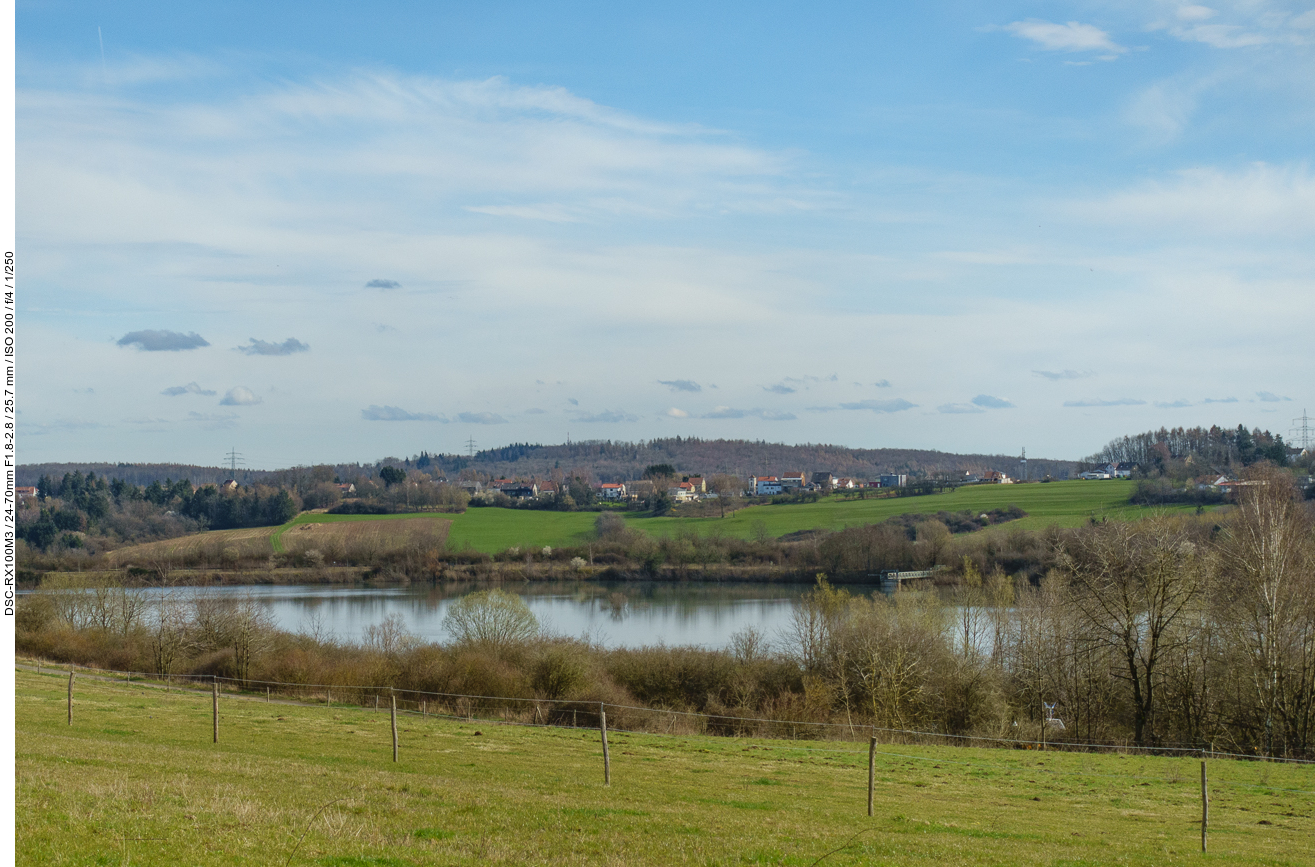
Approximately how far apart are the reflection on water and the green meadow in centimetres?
1818

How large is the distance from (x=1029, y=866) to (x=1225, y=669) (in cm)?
2798

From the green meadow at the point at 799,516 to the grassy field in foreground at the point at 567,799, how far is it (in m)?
75.0

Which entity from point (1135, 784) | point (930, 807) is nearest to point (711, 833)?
point (930, 807)

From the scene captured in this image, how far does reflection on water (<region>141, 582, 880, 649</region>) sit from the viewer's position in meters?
58.0

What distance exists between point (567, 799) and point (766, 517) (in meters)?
101

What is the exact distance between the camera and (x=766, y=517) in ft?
372

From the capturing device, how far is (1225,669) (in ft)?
109

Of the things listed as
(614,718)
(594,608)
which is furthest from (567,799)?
(594,608)

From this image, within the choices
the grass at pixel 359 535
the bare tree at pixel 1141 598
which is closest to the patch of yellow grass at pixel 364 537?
the grass at pixel 359 535

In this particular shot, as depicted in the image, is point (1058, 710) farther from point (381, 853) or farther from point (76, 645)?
point (76, 645)

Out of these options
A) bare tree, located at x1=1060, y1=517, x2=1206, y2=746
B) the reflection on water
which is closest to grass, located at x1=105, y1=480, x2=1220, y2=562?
the reflection on water

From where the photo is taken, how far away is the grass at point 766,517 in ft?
335

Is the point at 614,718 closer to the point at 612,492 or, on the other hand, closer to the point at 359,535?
the point at 359,535

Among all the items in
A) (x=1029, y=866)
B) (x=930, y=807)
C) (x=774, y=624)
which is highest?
(x=1029, y=866)
